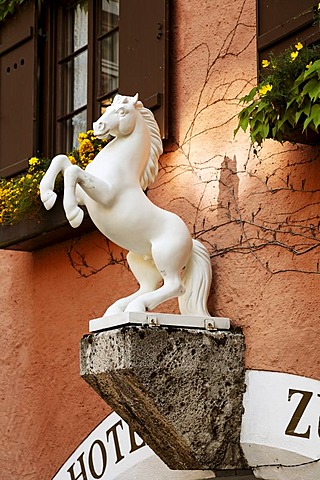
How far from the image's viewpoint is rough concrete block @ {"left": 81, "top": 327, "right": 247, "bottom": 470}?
5.60 metres

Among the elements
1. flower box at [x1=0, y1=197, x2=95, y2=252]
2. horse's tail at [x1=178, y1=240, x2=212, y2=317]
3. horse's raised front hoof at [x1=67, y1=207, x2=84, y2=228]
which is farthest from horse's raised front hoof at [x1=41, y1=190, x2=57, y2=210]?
flower box at [x1=0, y1=197, x2=95, y2=252]

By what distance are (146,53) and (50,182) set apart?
1553mm

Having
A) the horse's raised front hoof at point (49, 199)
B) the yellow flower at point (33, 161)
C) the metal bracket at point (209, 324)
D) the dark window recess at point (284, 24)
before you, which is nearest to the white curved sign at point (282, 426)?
the metal bracket at point (209, 324)

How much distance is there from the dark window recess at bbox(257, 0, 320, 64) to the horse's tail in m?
1.02

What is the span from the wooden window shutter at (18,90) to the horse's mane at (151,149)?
1742mm

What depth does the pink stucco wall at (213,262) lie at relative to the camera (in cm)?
580

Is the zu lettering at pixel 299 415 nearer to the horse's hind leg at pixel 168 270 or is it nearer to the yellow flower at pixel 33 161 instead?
the horse's hind leg at pixel 168 270

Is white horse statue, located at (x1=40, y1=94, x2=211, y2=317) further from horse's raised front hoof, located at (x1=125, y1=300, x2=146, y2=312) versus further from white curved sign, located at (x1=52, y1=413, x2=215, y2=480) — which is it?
white curved sign, located at (x1=52, y1=413, x2=215, y2=480)

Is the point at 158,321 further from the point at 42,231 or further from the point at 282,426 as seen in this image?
the point at 42,231

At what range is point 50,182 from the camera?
5676mm

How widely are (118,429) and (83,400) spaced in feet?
1.68

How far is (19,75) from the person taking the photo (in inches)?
316

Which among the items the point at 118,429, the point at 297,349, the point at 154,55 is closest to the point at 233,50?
the point at 154,55

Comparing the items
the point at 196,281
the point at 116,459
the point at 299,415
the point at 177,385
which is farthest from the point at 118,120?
the point at 116,459
